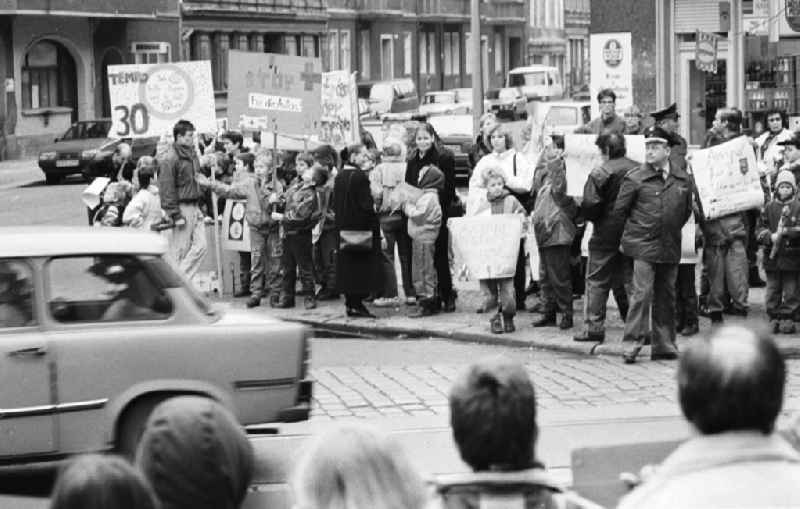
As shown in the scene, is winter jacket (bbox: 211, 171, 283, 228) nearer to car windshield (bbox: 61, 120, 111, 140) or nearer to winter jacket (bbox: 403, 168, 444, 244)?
winter jacket (bbox: 403, 168, 444, 244)

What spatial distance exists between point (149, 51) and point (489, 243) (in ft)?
140

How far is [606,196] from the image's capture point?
13.7m

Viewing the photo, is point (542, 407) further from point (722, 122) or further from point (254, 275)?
point (254, 275)

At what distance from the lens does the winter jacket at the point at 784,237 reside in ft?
46.7

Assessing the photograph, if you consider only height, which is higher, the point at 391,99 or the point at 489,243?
the point at 391,99

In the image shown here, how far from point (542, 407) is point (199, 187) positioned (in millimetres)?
7035

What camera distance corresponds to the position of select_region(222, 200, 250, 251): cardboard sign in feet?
59.9

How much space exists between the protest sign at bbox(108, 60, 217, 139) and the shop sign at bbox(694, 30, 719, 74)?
5.81 m

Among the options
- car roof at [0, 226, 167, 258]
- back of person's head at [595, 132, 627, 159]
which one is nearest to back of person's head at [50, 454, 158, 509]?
car roof at [0, 226, 167, 258]

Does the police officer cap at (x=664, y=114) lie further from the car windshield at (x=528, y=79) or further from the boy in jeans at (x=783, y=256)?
the car windshield at (x=528, y=79)

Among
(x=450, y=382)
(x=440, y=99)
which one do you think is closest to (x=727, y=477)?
(x=450, y=382)

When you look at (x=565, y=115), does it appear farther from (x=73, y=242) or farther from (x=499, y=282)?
(x=73, y=242)

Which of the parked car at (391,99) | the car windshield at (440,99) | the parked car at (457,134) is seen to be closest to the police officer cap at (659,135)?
the parked car at (457,134)

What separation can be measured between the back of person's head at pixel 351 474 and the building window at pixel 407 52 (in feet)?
231
